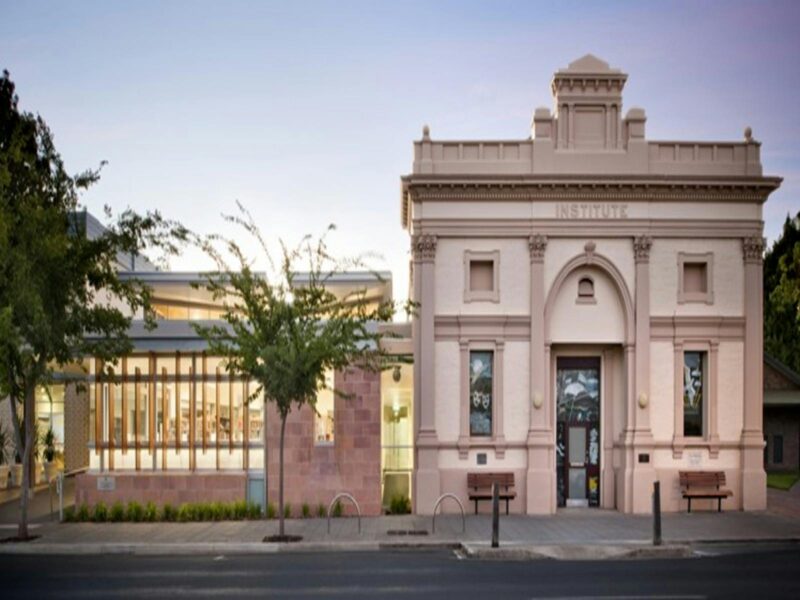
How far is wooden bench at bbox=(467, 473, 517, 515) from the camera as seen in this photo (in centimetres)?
2139

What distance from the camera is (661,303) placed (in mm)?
22391

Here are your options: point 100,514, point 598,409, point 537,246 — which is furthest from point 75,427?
point 598,409

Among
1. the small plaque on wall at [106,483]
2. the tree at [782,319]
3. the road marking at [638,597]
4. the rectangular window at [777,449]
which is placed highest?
the tree at [782,319]

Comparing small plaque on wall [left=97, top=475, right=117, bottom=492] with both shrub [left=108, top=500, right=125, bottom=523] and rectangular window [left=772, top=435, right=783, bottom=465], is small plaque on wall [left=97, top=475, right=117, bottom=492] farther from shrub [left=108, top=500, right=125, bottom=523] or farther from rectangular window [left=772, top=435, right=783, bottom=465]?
rectangular window [left=772, top=435, right=783, bottom=465]

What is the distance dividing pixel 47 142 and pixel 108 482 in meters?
8.18

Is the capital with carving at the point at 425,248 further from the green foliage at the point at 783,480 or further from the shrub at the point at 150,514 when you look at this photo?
the green foliage at the point at 783,480

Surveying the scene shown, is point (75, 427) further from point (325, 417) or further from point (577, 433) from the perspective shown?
point (577, 433)

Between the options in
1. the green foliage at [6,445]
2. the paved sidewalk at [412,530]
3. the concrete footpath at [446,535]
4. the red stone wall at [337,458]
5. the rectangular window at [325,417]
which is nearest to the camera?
the concrete footpath at [446,535]

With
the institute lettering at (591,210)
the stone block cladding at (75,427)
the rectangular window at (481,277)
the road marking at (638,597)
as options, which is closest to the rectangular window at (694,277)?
the institute lettering at (591,210)

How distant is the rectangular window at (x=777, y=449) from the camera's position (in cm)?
3450

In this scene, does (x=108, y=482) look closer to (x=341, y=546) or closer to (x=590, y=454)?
(x=341, y=546)

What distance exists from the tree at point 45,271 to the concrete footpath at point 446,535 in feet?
6.01

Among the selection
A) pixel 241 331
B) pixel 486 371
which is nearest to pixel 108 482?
pixel 241 331

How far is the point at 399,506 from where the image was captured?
21406 millimetres
